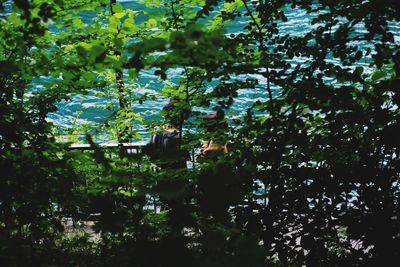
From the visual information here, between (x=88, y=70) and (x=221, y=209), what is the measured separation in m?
1.64

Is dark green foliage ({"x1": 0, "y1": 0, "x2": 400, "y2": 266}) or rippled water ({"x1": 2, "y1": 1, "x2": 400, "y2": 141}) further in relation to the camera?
rippled water ({"x1": 2, "y1": 1, "x2": 400, "y2": 141})

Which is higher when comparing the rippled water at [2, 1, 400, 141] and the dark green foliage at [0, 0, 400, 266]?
the dark green foliage at [0, 0, 400, 266]

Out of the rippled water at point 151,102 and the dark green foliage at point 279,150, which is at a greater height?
the dark green foliage at point 279,150

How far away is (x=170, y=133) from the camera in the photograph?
4.77 metres

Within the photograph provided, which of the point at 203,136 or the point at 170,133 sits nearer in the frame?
the point at 203,136

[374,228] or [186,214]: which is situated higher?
[186,214]

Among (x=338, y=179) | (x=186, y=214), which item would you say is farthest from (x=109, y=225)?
(x=338, y=179)

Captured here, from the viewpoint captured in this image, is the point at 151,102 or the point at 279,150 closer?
the point at 279,150

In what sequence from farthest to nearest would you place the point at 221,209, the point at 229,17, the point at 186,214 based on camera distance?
the point at 229,17 → the point at 186,214 → the point at 221,209

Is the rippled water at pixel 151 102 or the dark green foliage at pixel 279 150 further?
the rippled water at pixel 151 102

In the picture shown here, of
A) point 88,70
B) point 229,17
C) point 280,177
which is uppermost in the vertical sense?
point 229,17

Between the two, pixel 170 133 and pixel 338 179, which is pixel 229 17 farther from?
pixel 170 133

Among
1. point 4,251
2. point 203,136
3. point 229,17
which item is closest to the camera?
point 4,251

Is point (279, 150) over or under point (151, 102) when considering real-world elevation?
over
